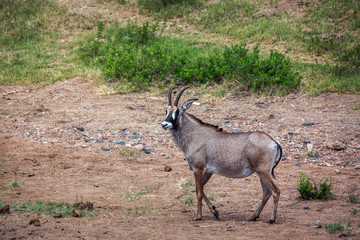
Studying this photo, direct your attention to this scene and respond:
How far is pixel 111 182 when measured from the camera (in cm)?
761

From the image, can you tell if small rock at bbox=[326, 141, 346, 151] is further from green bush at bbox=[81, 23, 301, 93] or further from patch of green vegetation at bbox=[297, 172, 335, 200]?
green bush at bbox=[81, 23, 301, 93]

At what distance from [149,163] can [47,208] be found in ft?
9.36

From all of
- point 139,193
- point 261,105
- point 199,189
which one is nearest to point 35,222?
point 139,193

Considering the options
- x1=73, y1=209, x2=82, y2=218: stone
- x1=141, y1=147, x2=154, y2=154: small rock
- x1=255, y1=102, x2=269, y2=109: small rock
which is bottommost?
x1=141, y1=147, x2=154, y2=154: small rock

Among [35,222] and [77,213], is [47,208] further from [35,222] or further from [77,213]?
[35,222]

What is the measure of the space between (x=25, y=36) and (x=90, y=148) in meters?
11.7

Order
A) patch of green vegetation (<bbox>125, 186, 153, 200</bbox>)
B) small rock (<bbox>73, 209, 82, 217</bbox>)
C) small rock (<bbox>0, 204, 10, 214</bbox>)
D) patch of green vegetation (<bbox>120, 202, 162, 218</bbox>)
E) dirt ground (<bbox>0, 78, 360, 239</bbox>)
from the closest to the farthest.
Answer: dirt ground (<bbox>0, 78, 360, 239</bbox>), small rock (<bbox>0, 204, 10, 214</bbox>), small rock (<bbox>73, 209, 82, 217</bbox>), patch of green vegetation (<bbox>120, 202, 162, 218</bbox>), patch of green vegetation (<bbox>125, 186, 153, 200</bbox>)

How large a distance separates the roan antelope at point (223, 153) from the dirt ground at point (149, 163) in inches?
20.6

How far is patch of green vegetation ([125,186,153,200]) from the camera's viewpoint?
6897 mm

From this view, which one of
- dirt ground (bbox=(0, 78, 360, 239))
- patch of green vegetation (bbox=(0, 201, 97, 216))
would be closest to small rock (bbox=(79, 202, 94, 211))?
patch of green vegetation (bbox=(0, 201, 97, 216))

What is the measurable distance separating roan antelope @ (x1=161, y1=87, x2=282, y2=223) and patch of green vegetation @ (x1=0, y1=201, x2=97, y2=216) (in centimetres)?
167

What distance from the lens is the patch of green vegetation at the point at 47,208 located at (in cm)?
587

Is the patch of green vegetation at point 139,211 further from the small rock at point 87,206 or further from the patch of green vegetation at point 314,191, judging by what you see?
the patch of green vegetation at point 314,191

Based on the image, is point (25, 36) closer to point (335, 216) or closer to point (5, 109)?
point (5, 109)
